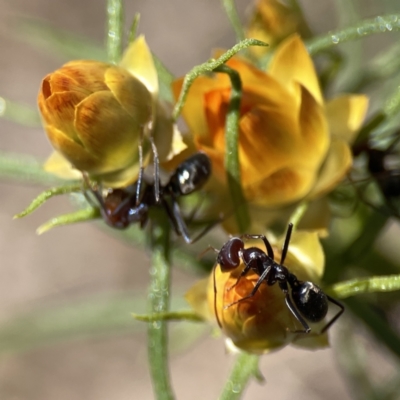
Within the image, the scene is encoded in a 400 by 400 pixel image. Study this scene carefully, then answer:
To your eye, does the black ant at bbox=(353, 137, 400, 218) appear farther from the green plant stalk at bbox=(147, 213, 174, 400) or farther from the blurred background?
the blurred background

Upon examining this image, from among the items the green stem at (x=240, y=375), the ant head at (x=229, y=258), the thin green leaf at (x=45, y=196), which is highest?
the thin green leaf at (x=45, y=196)

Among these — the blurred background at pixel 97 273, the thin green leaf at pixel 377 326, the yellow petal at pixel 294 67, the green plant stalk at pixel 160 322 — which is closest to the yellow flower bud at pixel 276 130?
the yellow petal at pixel 294 67

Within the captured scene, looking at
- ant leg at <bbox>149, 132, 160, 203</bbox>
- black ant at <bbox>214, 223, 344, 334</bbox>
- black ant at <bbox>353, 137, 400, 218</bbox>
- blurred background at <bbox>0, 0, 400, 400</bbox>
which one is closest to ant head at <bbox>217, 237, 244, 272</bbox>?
black ant at <bbox>214, 223, 344, 334</bbox>

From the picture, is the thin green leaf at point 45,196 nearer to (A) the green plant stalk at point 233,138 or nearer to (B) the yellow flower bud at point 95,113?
(B) the yellow flower bud at point 95,113

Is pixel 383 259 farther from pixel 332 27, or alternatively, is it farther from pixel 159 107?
pixel 332 27

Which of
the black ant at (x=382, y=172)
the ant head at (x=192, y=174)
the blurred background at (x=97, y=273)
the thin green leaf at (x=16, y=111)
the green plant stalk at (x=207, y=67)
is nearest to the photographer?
the green plant stalk at (x=207, y=67)

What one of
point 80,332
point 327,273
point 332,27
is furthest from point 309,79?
point 332,27
